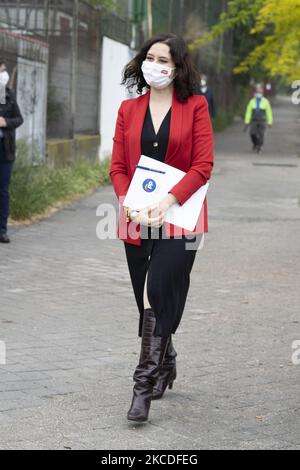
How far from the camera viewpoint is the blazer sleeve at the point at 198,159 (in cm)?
555

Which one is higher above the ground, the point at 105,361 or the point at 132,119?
the point at 132,119

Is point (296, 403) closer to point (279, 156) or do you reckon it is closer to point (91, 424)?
point (91, 424)

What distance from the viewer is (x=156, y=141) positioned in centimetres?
563

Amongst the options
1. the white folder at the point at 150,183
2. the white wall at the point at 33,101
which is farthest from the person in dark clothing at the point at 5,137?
the white folder at the point at 150,183

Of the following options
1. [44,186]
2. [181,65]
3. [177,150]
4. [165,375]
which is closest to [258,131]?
[44,186]

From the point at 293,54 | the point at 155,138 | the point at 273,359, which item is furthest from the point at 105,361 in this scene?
the point at 293,54

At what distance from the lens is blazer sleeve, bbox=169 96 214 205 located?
555cm

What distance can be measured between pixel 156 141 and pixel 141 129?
0.10 meters

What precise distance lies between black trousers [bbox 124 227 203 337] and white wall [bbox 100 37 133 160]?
52.7 ft

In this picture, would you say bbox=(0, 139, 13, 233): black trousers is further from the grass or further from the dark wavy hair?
the dark wavy hair

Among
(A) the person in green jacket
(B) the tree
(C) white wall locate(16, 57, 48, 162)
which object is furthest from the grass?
(A) the person in green jacket

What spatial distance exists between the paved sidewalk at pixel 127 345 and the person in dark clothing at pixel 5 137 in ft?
1.60
